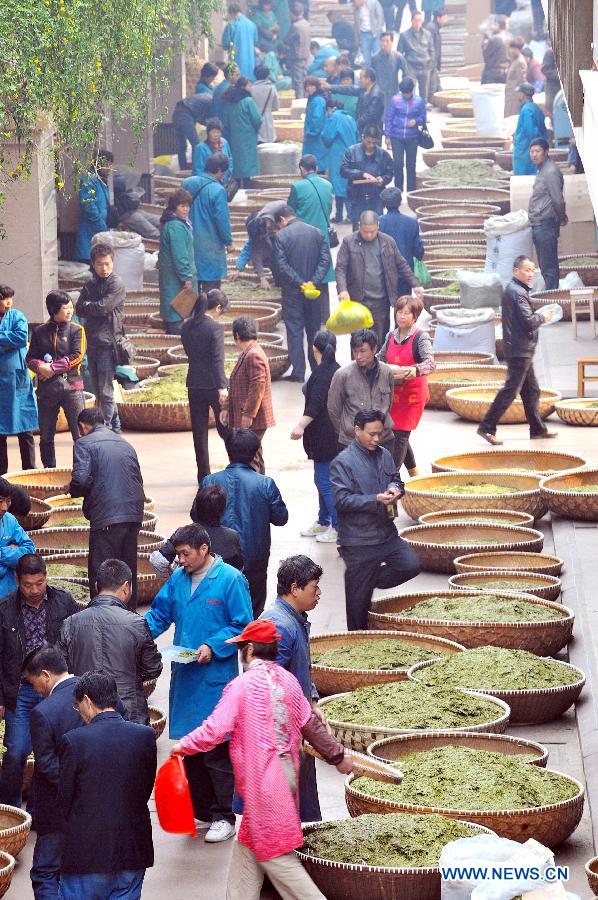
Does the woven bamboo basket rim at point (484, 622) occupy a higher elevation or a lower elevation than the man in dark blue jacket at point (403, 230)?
lower

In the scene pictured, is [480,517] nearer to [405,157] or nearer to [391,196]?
[391,196]

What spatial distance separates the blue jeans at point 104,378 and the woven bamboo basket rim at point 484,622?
4804 mm

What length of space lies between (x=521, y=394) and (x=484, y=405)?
40.5 inches

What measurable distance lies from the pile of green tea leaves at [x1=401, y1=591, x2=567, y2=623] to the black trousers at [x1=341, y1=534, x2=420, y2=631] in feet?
0.94

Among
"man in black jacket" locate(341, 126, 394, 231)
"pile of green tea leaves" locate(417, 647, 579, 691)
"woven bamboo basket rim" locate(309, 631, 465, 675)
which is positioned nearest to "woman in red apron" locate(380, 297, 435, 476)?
"woven bamboo basket rim" locate(309, 631, 465, 675)

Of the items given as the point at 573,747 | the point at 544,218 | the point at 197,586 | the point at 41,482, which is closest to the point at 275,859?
the point at 197,586

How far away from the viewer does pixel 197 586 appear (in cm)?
795

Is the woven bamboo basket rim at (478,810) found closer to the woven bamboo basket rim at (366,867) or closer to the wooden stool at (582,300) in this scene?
the woven bamboo basket rim at (366,867)

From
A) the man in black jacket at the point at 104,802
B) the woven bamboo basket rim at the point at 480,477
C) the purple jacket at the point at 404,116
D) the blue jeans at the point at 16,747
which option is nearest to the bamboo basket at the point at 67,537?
the woven bamboo basket rim at the point at 480,477

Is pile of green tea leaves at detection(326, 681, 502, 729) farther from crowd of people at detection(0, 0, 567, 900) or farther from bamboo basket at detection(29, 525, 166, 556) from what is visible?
bamboo basket at detection(29, 525, 166, 556)

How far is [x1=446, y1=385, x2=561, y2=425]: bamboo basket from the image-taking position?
1559 cm

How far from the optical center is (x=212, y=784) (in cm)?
788

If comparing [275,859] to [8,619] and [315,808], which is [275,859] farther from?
[8,619]

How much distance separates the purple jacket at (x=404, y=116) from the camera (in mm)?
24500
